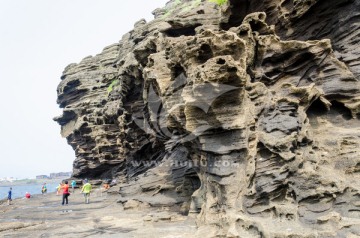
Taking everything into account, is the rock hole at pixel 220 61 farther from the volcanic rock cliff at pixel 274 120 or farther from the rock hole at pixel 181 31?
the rock hole at pixel 181 31

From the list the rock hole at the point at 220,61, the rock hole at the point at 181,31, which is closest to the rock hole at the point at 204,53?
the rock hole at the point at 220,61

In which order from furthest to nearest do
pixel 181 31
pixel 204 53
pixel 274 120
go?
pixel 181 31 < pixel 204 53 < pixel 274 120

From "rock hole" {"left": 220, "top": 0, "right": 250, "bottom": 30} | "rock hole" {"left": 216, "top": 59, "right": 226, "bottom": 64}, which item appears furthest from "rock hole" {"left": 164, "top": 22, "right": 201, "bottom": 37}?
"rock hole" {"left": 216, "top": 59, "right": 226, "bottom": 64}

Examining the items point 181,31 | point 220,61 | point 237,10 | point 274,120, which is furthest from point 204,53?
point 181,31

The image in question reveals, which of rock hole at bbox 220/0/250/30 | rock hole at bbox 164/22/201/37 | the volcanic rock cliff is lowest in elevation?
the volcanic rock cliff

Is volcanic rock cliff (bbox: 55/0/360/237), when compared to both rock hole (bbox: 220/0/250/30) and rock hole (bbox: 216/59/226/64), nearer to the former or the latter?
rock hole (bbox: 216/59/226/64)

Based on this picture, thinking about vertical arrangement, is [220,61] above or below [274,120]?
above

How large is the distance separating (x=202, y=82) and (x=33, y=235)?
35.7ft

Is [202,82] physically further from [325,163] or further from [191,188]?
[191,188]

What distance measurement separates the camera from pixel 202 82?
501 inches

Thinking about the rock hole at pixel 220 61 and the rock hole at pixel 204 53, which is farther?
the rock hole at pixel 204 53

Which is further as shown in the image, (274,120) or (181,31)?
(181,31)

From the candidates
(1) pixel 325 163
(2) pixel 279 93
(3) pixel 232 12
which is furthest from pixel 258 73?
(3) pixel 232 12

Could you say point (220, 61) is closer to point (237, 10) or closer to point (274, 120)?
point (274, 120)
